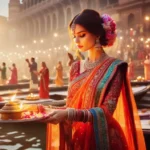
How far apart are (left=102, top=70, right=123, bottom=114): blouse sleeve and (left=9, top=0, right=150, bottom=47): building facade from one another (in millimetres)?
28345

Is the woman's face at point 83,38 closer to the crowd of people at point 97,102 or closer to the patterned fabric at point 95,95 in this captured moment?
the crowd of people at point 97,102

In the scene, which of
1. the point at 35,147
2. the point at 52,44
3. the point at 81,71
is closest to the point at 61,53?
the point at 52,44

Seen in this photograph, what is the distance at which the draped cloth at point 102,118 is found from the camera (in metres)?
1.94

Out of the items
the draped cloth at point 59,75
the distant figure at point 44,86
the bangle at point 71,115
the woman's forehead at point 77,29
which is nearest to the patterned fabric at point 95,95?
the bangle at point 71,115

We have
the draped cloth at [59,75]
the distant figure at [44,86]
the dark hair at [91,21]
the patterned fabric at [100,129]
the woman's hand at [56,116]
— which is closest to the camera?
the woman's hand at [56,116]

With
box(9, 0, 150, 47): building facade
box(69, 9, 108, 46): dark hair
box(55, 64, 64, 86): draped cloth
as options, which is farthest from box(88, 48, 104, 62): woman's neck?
box(9, 0, 150, 47): building facade

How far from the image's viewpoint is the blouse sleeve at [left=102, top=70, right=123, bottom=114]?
1.96 m

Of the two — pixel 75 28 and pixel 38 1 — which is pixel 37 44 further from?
pixel 75 28

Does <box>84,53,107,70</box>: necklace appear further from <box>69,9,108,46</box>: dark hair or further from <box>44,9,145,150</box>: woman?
<box>69,9,108,46</box>: dark hair

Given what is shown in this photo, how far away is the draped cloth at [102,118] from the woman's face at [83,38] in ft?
0.50

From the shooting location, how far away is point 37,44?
46406 millimetres

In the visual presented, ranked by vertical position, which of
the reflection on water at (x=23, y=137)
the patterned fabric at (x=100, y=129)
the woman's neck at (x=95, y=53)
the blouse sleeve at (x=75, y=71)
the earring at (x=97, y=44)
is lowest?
the reflection on water at (x=23, y=137)

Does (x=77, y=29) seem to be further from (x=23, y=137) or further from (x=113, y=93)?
(x=23, y=137)

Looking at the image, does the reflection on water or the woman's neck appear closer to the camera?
the woman's neck
